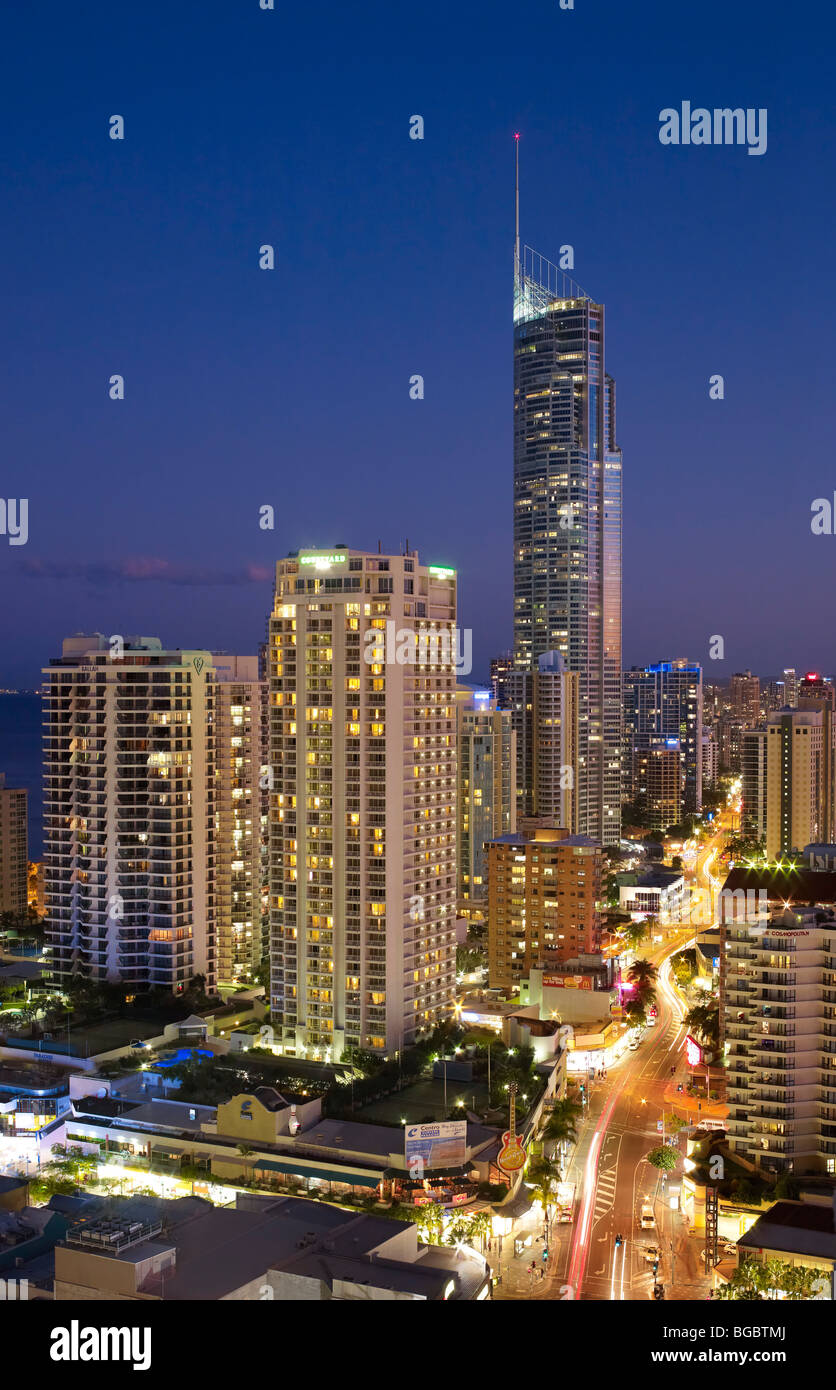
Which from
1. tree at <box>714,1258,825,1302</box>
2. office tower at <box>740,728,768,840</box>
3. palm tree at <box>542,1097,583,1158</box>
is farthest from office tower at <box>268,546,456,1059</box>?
office tower at <box>740,728,768,840</box>

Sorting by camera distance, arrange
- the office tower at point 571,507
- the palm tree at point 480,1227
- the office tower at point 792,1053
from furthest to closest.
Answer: the office tower at point 571,507 → the office tower at point 792,1053 → the palm tree at point 480,1227

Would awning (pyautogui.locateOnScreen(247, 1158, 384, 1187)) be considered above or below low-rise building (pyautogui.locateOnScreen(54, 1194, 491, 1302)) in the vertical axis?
below

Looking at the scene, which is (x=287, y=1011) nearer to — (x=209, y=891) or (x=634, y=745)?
(x=209, y=891)

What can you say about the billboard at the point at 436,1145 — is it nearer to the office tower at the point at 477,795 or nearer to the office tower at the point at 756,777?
the office tower at the point at 477,795

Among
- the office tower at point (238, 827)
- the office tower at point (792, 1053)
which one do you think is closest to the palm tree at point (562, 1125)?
the office tower at point (792, 1053)

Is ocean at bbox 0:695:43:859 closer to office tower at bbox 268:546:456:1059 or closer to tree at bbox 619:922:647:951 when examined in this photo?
tree at bbox 619:922:647:951

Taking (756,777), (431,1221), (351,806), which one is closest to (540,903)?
(351,806)
